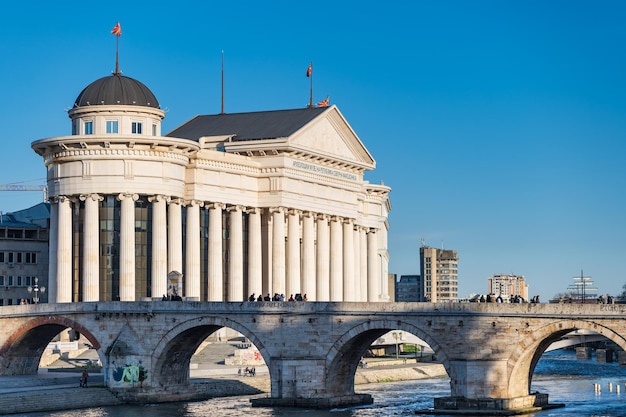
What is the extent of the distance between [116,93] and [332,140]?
2963 cm

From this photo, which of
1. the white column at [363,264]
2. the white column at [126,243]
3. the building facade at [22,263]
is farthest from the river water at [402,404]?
the building facade at [22,263]

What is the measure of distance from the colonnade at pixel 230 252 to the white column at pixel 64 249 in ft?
0.29

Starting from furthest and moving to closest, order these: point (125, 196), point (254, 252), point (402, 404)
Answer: point (254, 252) → point (125, 196) → point (402, 404)

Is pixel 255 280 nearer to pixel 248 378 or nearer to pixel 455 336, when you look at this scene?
pixel 248 378

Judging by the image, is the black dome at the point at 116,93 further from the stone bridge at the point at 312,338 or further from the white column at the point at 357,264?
the white column at the point at 357,264

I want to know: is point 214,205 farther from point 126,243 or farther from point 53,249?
point 53,249

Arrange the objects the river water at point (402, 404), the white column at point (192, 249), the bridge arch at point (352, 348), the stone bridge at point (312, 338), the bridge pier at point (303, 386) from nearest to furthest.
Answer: the stone bridge at point (312, 338) < the bridge arch at point (352, 348) < the river water at point (402, 404) < the bridge pier at point (303, 386) < the white column at point (192, 249)

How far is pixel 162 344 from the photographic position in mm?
106438

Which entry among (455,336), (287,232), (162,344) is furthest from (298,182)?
(455,336)

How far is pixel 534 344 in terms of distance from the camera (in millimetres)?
92438

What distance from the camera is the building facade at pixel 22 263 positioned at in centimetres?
14325

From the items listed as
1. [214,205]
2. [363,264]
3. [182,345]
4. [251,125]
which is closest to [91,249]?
[214,205]

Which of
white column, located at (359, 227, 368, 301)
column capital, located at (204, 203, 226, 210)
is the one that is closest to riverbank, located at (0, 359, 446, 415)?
column capital, located at (204, 203, 226, 210)

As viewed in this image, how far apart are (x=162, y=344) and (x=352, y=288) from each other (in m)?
58.0
